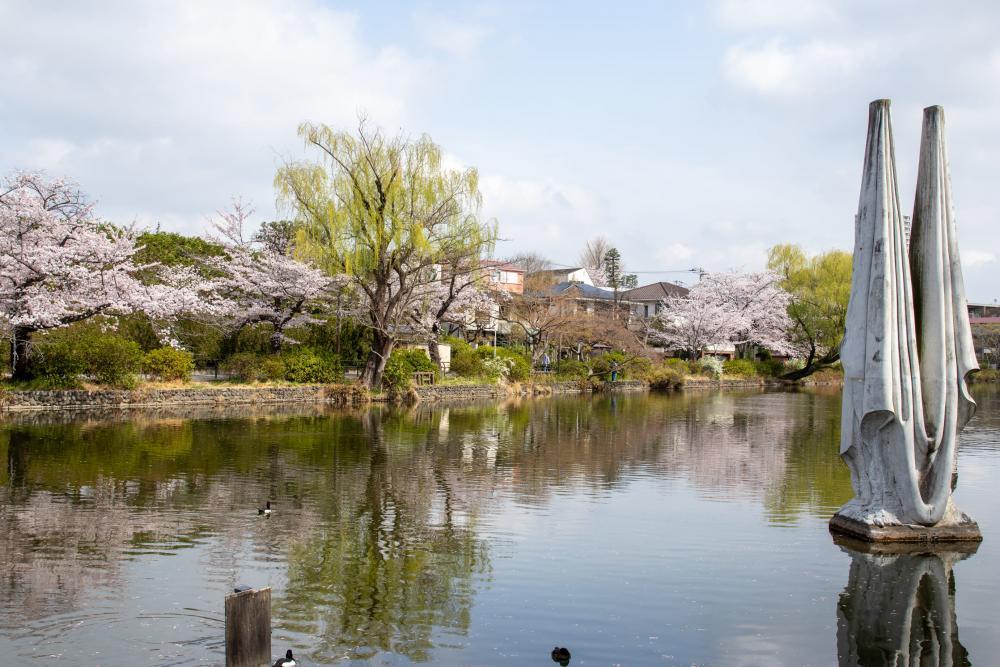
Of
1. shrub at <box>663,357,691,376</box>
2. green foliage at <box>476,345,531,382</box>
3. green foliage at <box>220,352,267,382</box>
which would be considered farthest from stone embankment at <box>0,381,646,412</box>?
shrub at <box>663,357,691,376</box>

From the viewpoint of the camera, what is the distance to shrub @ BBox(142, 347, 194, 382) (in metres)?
27.8

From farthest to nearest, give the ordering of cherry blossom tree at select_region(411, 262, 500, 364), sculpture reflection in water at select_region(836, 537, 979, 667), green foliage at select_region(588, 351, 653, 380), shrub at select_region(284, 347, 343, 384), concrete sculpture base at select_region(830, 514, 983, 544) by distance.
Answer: green foliage at select_region(588, 351, 653, 380) → cherry blossom tree at select_region(411, 262, 500, 364) → shrub at select_region(284, 347, 343, 384) → concrete sculpture base at select_region(830, 514, 983, 544) → sculpture reflection in water at select_region(836, 537, 979, 667)

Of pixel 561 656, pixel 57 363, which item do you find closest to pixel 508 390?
pixel 57 363

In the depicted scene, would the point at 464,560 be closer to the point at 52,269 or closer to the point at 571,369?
the point at 52,269

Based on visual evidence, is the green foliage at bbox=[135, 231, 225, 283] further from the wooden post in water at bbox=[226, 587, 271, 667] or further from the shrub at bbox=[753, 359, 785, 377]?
the shrub at bbox=[753, 359, 785, 377]

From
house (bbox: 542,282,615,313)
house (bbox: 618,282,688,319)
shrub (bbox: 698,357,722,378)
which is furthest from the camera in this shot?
house (bbox: 618,282,688,319)

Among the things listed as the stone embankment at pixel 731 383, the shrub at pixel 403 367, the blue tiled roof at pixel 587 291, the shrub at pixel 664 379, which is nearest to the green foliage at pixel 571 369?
the shrub at pixel 664 379

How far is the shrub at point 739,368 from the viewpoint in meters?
52.6

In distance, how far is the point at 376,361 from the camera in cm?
3145

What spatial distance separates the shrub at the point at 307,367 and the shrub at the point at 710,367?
26172 millimetres

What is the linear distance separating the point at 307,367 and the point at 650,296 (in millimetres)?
46321

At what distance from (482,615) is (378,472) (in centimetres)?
764

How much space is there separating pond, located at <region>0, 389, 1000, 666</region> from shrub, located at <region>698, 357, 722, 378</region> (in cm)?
3288

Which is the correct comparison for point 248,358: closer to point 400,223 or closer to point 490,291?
point 400,223
